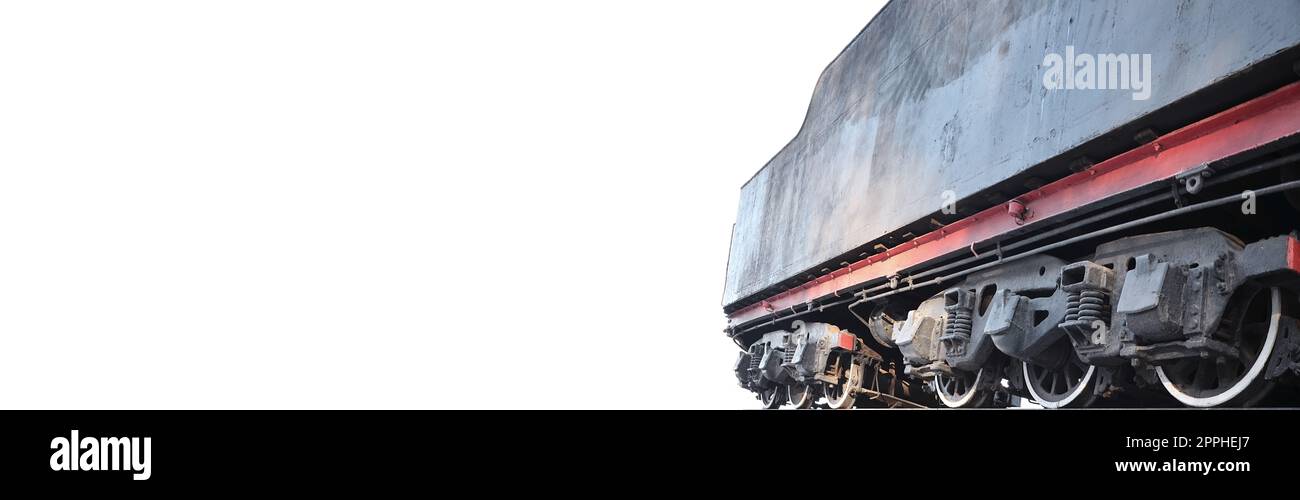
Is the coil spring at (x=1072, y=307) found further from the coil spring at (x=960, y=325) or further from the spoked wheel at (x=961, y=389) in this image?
the spoked wheel at (x=961, y=389)

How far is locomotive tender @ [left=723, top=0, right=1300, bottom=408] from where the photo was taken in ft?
13.5

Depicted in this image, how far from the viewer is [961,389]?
6.77 metres

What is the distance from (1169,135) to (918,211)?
6.85ft

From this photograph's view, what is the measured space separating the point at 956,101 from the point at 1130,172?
5.36ft

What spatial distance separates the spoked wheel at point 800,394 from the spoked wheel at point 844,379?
0.42 meters

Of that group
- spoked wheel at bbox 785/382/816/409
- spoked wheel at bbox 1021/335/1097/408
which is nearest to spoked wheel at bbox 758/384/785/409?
spoked wheel at bbox 785/382/816/409

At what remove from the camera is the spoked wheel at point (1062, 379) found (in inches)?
208

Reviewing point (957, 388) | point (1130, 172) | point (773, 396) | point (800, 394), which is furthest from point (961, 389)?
point (773, 396)

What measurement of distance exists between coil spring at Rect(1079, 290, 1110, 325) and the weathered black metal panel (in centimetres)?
73

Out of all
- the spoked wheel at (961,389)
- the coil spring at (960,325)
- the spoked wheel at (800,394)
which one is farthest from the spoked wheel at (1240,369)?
the spoked wheel at (800,394)

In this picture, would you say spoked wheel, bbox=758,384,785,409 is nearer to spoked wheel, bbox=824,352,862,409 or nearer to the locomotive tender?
spoked wheel, bbox=824,352,862,409

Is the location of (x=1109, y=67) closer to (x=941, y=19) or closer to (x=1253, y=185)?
(x=1253, y=185)

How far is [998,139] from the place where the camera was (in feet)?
18.3
